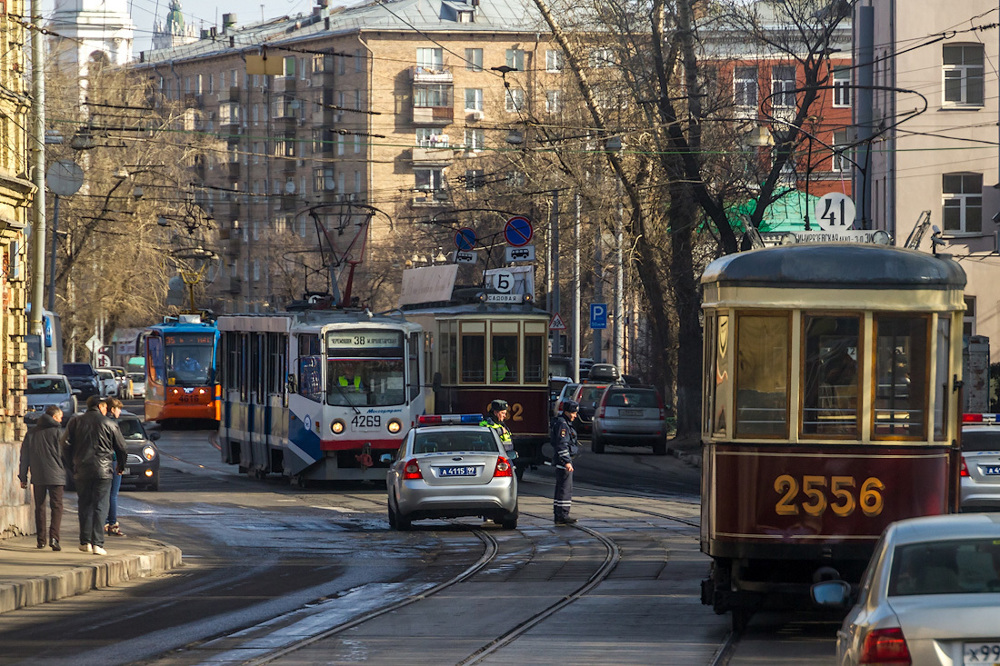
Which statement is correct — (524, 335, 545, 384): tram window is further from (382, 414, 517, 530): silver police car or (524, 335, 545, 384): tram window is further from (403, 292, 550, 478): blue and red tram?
(382, 414, 517, 530): silver police car

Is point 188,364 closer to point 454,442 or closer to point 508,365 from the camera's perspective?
point 508,365

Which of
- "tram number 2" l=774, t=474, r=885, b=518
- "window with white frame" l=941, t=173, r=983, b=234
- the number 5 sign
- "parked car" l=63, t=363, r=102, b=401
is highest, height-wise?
"window with white frame" l=941, t=173, r=983, b=234

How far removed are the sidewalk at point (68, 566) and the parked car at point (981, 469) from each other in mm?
8791

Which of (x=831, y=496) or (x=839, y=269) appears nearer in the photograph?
(x=831, y=496)

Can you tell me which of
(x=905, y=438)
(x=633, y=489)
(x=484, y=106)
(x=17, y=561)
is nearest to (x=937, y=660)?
(x=905, y=438)

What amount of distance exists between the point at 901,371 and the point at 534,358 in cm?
1945

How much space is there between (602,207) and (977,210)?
33.8 feet

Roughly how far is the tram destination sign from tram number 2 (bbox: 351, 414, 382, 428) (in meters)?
1.18

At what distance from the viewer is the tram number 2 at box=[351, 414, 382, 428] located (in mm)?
27539

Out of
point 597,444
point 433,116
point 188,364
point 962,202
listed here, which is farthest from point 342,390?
point 433,116

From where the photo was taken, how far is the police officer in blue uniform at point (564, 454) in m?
20.5

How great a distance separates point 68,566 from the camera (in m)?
15.4

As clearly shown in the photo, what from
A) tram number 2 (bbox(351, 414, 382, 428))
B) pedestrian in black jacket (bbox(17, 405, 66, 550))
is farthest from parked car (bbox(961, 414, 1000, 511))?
tram number 2 (bbox(351, 414, 382, 428))

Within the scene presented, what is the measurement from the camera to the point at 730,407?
11484 millimetres
